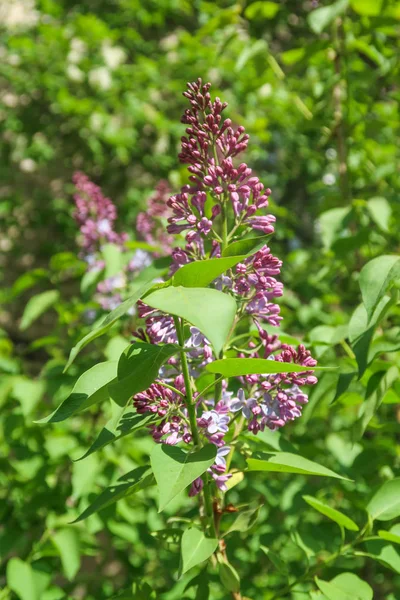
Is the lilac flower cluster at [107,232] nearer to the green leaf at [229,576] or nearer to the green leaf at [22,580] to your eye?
the green leaf at [22,580]

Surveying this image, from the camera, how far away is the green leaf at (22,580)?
1492 millimetres

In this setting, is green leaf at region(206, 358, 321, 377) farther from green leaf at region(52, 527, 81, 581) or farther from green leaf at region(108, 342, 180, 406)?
green leaf at region(52, 527, 81, 581)

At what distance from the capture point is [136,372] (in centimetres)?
Answer: 78

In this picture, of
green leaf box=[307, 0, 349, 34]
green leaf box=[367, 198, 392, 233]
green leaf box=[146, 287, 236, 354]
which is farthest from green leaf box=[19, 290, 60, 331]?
green leaf box=[146, 287, 236, 354]

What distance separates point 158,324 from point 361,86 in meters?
1.73

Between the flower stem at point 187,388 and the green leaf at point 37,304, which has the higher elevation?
the flower stem at point 187,388

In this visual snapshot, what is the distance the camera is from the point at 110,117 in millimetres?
4082

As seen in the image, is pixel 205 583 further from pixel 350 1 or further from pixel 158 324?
pixel 350 1

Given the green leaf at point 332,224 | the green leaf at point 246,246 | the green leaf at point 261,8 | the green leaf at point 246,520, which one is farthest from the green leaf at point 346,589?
the green leaf at point 261,8

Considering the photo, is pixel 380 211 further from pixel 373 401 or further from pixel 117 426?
pixel 117 426

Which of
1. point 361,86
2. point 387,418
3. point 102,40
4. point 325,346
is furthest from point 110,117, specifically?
point 325,346

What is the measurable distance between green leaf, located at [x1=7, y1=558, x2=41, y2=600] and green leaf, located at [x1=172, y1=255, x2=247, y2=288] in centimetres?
106

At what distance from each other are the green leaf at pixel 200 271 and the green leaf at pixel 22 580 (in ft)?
3.47

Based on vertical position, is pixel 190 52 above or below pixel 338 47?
below
